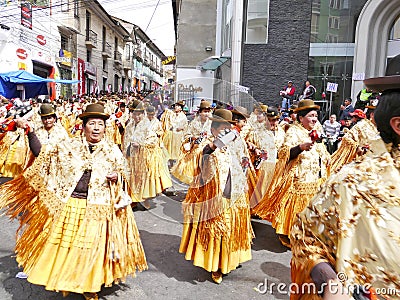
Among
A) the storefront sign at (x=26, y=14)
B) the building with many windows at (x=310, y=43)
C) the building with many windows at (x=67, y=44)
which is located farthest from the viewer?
the storefront sign at (x=26, y=14)

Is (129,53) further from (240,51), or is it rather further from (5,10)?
(240,51)

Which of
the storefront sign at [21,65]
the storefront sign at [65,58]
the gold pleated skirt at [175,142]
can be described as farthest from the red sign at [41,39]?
the gold pleated skirt at [175,142]

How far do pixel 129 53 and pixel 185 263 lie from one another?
36141 millimetres

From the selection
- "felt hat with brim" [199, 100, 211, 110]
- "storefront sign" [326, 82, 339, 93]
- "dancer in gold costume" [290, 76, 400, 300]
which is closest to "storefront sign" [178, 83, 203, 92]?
"felt hat with brim" [199, 100, 211, 110]

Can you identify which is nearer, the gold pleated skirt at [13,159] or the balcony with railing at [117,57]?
the gold pleated skirt at [13,159]

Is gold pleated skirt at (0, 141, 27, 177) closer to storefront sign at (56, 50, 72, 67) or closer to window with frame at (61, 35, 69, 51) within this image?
storefront sign at (56, 50, 72, 67)

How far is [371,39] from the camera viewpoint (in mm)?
12602

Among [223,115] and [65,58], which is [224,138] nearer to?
[223,115]

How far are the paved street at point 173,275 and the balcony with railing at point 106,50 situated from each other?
25616 millimetres

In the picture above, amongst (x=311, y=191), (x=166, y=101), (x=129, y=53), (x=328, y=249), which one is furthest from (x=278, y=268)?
(x=129, y=53)

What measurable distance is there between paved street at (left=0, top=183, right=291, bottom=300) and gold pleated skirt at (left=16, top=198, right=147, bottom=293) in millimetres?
367

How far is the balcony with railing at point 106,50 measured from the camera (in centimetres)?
2870

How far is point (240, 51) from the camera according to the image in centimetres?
1370

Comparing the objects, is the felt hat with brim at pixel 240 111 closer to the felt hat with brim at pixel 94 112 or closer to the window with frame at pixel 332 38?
the felt hat with brim at pixel 94 112
